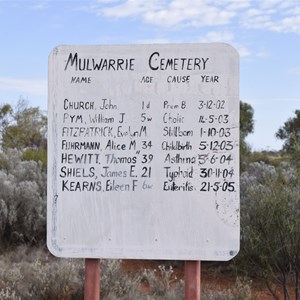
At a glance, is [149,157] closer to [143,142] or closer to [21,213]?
[143,142]

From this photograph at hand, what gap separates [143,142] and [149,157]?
123 mm

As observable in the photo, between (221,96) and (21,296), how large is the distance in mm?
3342

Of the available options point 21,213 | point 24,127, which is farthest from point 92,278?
point 24,127

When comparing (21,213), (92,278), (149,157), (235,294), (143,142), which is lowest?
(235,294)

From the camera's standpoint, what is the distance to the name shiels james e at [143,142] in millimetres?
4504

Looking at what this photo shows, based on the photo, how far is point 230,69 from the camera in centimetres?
452

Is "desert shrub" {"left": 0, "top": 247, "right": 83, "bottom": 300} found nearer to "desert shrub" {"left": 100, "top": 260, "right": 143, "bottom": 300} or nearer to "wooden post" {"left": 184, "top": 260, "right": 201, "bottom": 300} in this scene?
"desert shrub" {"left": 100, "top": 260, "right": 143, "bottom": 300}

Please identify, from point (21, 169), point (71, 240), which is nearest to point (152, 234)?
point (71, 240)

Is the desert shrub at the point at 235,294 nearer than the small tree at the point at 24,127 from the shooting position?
Yes

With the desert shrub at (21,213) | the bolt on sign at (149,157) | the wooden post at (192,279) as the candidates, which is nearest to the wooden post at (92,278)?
the bolt on sign at (149,157)

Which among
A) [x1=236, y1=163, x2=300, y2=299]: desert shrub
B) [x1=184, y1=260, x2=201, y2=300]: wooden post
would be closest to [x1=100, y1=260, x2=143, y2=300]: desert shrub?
[x1=236, y1=163, x2=300, y2=299]: desert shrub

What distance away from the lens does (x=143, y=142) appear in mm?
4555

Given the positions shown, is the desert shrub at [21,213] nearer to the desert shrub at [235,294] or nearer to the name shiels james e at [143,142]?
the desert shrub at [235,294]

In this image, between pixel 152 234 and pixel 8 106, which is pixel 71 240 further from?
pixel 8 106
